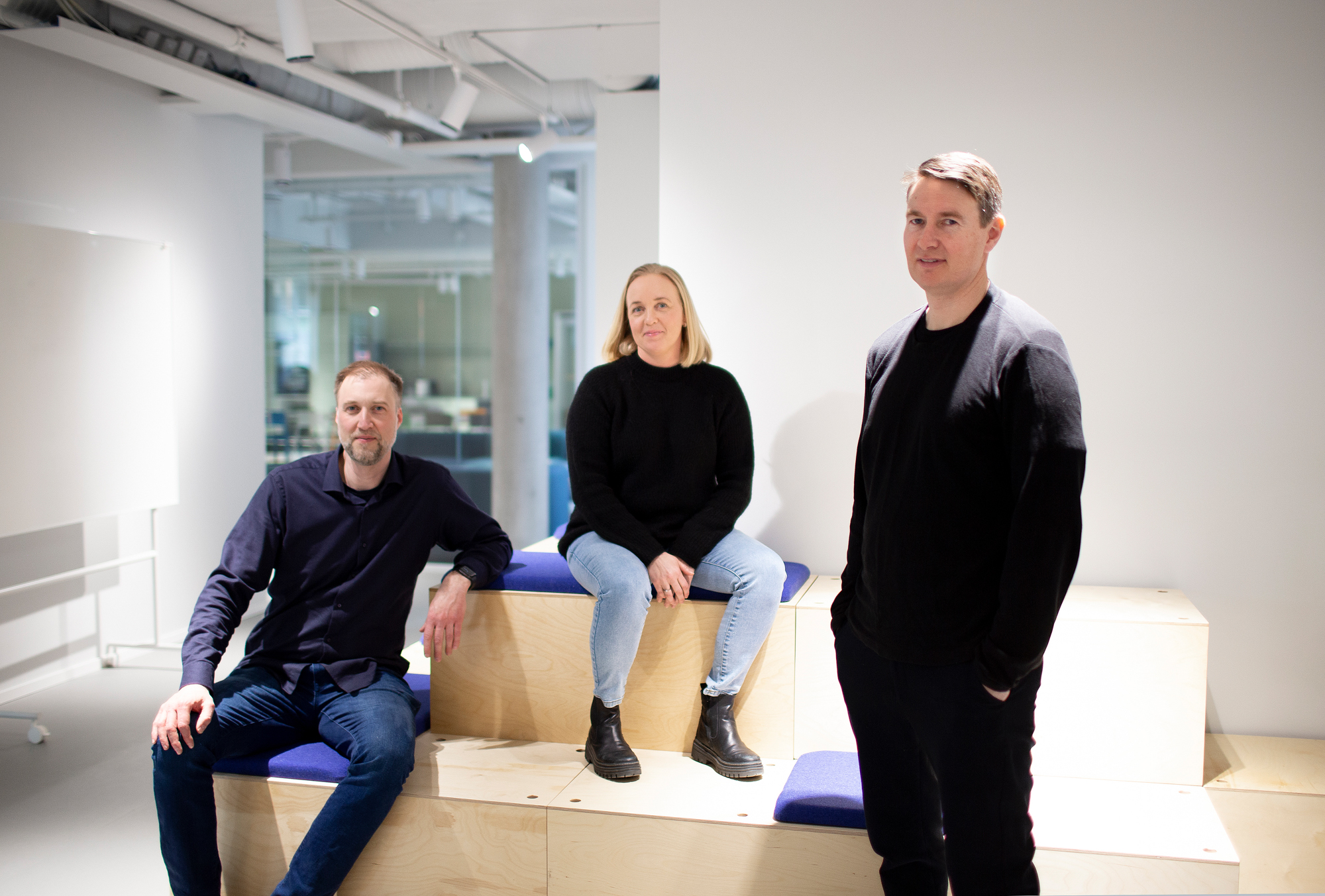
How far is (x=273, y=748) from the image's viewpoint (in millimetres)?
2334

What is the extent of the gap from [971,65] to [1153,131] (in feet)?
1.82

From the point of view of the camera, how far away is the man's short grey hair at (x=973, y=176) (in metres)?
1.44

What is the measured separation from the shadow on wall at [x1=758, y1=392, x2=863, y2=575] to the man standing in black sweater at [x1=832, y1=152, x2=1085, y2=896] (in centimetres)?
138

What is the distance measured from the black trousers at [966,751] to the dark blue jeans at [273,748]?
3.82 feet

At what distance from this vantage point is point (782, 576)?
2461mm

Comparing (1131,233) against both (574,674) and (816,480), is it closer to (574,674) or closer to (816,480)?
(816,480)

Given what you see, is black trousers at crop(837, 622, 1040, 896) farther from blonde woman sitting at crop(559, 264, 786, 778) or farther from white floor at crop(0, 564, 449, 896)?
white floor at crop(0, 564, 449, 896)

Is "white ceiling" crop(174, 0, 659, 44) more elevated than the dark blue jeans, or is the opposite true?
"white ceiling" crop(174, 0, 659, 44)

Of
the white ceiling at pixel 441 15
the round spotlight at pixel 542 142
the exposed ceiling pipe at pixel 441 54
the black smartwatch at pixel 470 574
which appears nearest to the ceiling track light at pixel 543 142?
the round spotlight at pixel 542 142

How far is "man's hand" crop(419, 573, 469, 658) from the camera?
2457mm

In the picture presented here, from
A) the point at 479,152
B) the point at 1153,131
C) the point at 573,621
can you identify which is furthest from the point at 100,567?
the point at 1153,131

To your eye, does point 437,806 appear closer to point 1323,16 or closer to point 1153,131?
point 1153,131

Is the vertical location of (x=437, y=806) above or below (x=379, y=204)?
below

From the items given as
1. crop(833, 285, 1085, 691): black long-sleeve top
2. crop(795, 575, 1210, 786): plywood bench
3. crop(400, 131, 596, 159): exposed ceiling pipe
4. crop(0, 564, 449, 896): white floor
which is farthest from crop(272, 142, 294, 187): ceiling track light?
crop(833, 285, 1085, 691): black long-sleeve top
